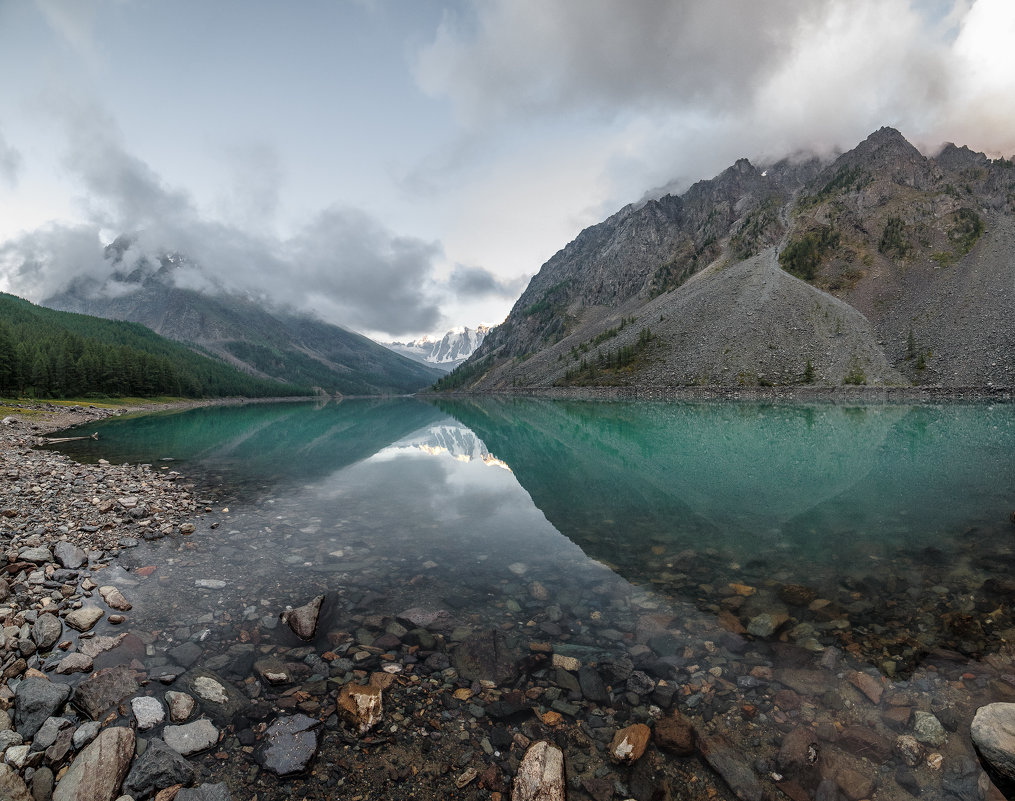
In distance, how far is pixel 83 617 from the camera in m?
9.06

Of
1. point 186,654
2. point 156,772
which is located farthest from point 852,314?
point 156,772

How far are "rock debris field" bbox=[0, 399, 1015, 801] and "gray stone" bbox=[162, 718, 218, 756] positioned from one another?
25 mm

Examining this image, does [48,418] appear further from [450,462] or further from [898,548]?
[898,548]

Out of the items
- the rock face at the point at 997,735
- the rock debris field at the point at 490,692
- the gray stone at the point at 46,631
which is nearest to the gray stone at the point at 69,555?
the rock debris field at the point at 490,692

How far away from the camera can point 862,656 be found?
8344 millimetres

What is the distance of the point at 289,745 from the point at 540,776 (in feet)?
11.4

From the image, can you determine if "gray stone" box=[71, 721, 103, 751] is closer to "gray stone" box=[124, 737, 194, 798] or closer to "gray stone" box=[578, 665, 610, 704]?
"gray stone" box=[124, 737, 194, 798]

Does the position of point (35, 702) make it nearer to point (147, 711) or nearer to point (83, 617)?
point (147, 711)

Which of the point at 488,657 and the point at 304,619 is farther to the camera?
the point at 304,619

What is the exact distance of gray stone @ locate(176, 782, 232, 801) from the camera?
518 centimetres

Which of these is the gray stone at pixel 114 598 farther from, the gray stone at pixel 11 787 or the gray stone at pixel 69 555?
the gray stone at pixel 11 787

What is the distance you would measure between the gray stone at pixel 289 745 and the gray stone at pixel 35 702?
9.82ft

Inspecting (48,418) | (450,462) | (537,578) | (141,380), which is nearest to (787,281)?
(450,462)

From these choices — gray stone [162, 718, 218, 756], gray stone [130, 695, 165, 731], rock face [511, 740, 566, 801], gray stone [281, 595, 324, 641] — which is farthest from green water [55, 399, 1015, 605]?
gray stone [162, 718, 218, 756]
